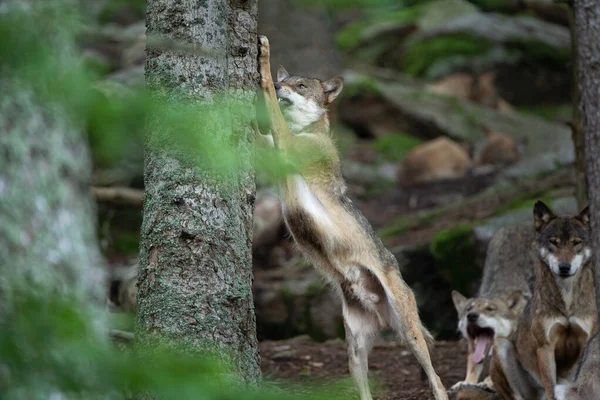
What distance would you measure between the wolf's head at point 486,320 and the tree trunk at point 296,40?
9.49 m

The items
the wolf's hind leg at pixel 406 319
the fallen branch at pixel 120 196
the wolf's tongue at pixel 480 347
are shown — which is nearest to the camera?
the wolf's hind leg at pixel 406 319

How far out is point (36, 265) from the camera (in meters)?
2.91

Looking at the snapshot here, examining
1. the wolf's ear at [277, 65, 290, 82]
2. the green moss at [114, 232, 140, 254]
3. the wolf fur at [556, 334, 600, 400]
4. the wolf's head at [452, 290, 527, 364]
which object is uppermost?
the wolf's ear at [277, 65, 290, 82]

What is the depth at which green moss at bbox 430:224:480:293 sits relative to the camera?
12.6m

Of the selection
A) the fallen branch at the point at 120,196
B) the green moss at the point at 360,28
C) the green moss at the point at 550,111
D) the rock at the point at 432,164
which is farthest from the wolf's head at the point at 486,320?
the green moss at the point at 360,28

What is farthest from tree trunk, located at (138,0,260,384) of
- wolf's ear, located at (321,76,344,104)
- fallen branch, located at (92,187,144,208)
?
fallen branch, located at (92,187,144,208)

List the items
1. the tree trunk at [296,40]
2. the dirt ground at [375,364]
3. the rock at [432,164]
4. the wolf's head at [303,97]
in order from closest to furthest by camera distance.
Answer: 1. the wolf's head at [303,97]
2. the dirt ground at [375,364]
3. the rock at [432,164]
4. the tree trunk at [296,40]

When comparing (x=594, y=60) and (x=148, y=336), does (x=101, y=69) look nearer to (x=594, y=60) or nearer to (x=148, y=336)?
(x=148, y=336)

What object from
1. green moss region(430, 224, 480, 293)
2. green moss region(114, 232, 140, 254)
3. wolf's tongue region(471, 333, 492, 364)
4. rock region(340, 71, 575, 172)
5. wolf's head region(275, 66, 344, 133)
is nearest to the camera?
wolf's head region(275, 66, 344, 133)

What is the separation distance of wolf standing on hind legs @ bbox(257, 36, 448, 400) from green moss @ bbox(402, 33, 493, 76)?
1658 centimetres

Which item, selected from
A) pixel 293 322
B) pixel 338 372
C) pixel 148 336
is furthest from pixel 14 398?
pixel 293 322

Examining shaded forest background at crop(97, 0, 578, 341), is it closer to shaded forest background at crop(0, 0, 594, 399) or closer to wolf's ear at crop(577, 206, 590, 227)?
shaded forest background at crop(0, 0, 594, 399)

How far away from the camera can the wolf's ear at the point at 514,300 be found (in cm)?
1027

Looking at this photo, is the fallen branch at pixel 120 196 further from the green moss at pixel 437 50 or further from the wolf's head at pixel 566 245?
the green moss at pixel 437 50
